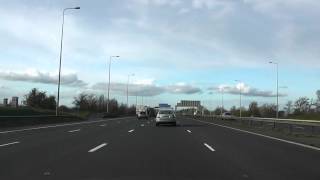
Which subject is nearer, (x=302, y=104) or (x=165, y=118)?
(x=165, y=118)

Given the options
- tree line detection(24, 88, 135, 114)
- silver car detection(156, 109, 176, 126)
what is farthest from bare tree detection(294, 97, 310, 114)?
silver car detection(156, 109, 176, 126)

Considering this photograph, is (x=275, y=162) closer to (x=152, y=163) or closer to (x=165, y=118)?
(x=152, y=163)

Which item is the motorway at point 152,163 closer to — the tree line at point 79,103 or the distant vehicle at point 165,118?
the distant vehicle at point 165,118

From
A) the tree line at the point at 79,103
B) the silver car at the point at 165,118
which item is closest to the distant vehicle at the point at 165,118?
the silver car at the point at 165,118

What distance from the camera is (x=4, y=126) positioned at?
39.9 meters

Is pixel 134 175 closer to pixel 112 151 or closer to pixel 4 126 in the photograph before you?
pixel 112 151

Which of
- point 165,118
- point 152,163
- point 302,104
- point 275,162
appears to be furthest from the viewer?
point 302,104

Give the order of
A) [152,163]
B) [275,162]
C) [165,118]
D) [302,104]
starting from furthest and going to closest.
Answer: [302,104] → [165,118] → [275,162] → [152,163]

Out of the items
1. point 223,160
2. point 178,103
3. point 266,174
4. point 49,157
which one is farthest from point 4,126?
point 178,103

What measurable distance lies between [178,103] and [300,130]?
432 ft

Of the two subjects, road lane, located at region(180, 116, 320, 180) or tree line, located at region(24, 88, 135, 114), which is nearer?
road lane, located at region(180, 116, 320, 180)

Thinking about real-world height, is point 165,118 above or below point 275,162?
above

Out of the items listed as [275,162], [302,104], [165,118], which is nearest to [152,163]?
[275,162]

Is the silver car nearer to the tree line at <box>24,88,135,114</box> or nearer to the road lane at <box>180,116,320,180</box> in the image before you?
the road lane at <box>180,116,320,180</box>
